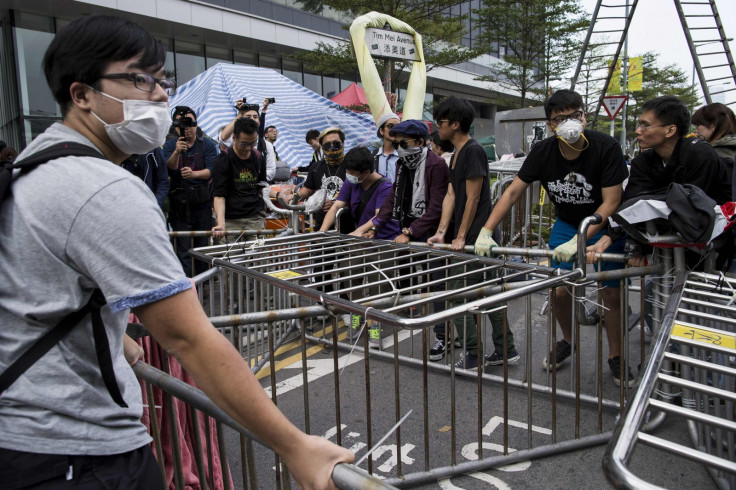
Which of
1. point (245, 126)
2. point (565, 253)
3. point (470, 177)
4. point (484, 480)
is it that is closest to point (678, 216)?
point (565, 253)

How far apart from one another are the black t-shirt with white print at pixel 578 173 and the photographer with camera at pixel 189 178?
3.88 meters

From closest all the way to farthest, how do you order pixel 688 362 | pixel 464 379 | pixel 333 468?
1. pixel 333 468
2. pixel 688 362
3. pixel 464 379

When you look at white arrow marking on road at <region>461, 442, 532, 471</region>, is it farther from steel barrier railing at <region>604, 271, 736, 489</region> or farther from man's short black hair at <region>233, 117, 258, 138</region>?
man's short black hair at <region>233, 117, 258, 138</region>

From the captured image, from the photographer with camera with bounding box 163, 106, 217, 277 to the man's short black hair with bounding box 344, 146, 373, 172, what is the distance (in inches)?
80.8

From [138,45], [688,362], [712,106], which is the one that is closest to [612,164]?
[712,106]

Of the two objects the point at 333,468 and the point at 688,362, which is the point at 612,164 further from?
the point at 333,468

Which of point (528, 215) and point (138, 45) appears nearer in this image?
point (138, 45)

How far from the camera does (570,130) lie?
4.14m

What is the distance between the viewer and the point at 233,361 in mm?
1300

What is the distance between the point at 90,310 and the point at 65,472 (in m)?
0.37

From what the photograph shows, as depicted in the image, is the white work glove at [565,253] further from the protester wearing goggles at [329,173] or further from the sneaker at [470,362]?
the protester wearing goggles at [329,173]

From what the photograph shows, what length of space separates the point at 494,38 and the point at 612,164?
20994mm

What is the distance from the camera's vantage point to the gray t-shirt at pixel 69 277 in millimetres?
1228

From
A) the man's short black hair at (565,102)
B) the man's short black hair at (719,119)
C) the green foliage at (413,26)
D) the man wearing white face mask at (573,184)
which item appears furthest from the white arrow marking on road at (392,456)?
the green foliage at (413,26)
